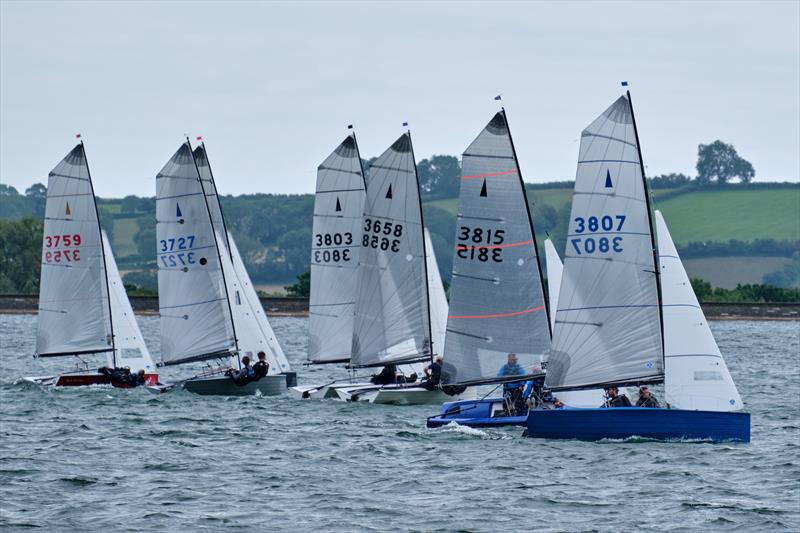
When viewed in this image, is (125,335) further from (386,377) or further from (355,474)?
(355,474)

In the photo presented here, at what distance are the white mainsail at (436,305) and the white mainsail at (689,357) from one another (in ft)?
40.2

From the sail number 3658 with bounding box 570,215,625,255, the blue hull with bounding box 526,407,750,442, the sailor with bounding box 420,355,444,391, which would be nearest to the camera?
the blue hull with bounding box 526,407,750,442

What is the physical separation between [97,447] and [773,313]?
8983 centimetres

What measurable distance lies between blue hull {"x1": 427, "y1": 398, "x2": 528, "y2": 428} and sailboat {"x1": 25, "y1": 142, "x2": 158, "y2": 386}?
15541 mm

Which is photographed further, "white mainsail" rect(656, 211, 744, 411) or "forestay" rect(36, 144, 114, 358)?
"forestay" rect(36, 144, 114, 358)

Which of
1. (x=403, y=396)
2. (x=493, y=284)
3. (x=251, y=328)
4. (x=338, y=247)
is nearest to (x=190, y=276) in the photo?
(x=251, y=328)

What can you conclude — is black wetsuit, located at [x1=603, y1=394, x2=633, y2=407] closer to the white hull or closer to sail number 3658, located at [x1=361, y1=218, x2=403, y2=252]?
the white hull

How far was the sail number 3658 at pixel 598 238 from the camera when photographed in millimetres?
31875

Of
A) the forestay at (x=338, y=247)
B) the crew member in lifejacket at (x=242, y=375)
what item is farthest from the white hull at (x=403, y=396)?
the forestay at (x=338, y=247)

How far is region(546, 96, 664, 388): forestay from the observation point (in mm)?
31688

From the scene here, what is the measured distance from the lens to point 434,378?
40375 mm

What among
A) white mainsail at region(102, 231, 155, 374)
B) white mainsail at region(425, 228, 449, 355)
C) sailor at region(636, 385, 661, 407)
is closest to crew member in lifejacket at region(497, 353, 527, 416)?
sailor at region(636, 385, 661, 407)

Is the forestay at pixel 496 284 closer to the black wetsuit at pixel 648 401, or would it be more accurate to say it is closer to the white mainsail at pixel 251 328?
the black wetsuit at pixel 648 401

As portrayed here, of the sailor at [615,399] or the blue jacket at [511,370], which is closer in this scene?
the sailor at [615,399]
